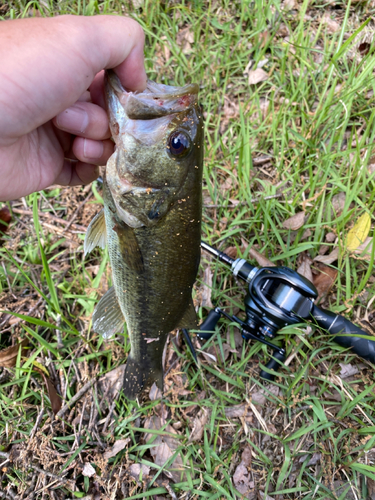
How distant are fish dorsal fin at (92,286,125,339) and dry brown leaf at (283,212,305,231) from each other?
1.75 metres

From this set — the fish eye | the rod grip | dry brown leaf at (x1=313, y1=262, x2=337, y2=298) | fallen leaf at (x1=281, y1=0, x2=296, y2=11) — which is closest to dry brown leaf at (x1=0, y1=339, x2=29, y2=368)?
the fish eye

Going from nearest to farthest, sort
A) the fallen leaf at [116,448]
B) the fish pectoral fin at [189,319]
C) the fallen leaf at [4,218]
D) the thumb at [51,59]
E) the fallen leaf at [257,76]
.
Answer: the thumb at [51,59], the fish pectoral fin at [189,319], the fallen leaf at [116,448], the fallen leaf at [4,218], the fallen leaf at [257,76]

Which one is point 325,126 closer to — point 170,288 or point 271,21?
point 271,21

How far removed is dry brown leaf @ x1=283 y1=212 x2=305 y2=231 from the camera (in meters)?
2.85

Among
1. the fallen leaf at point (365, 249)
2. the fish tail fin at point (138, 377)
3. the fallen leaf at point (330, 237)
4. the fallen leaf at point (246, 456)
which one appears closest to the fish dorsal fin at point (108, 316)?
the fish tail fin at point (138, 377)

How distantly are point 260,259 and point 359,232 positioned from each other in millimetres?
944

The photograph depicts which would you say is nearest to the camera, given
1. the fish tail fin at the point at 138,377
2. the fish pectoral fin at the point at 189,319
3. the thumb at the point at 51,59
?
the thumb at the point at 51,59

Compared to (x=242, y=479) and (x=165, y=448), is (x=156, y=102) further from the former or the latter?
(x=242, y=479)

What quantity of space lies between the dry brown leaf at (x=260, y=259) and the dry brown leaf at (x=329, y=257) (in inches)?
17.6

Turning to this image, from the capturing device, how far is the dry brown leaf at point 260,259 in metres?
2.73

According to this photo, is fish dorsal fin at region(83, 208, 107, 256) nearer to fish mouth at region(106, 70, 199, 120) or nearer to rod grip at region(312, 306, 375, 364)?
fish mouth at region(106, 70, 199, 120)

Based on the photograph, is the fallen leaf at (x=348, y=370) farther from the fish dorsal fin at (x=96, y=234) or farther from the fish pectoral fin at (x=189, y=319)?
the fish dorsal fin at (x=96, y=234)

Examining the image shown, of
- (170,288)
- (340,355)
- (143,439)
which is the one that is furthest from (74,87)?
(340,355)

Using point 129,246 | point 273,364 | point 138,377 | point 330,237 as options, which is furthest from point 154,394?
point 330,237
